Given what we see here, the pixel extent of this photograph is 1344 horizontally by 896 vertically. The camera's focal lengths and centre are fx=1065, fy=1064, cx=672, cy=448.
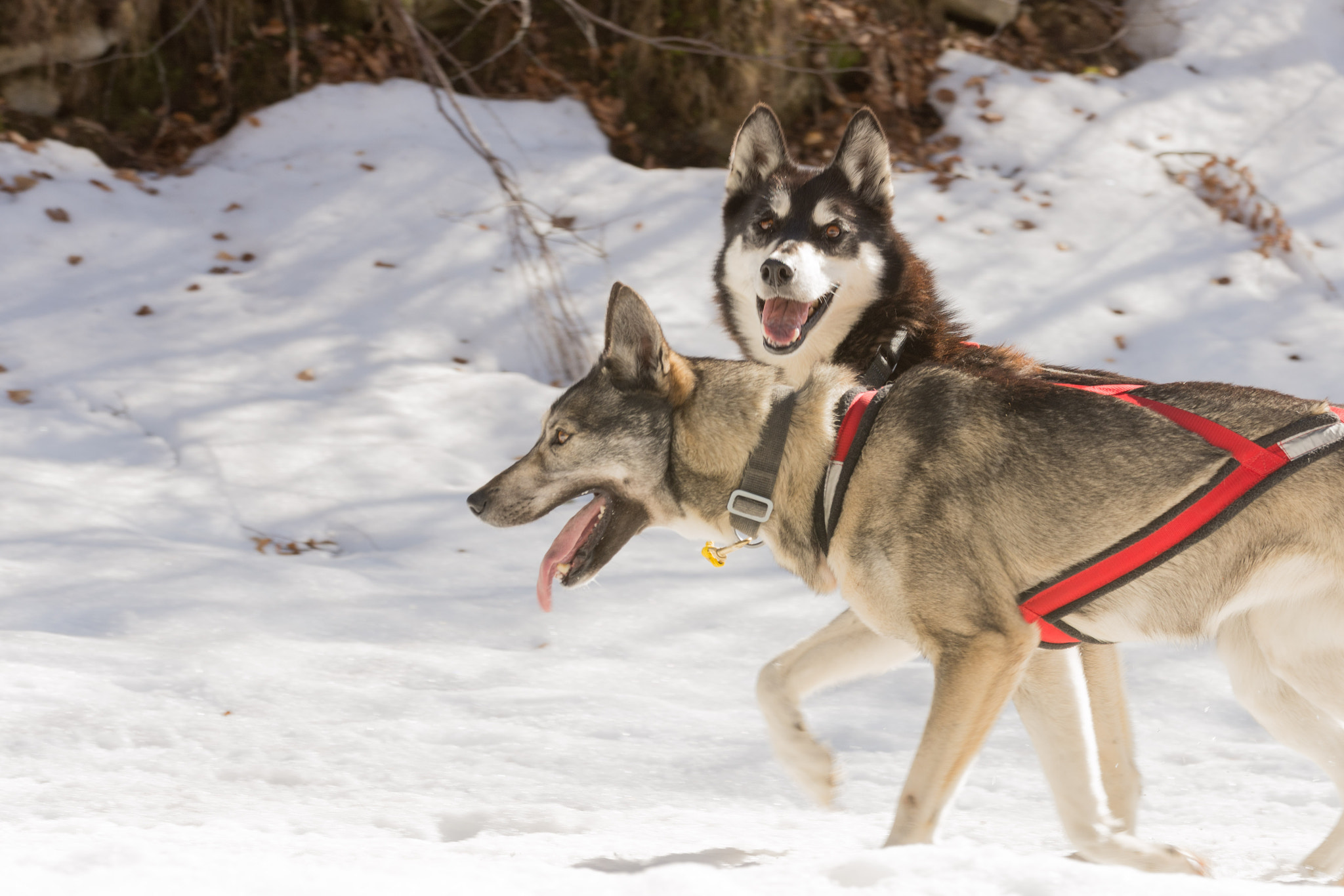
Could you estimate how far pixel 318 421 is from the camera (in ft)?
20.9

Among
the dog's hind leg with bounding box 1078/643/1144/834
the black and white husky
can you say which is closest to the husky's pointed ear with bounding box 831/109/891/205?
the black and white husky

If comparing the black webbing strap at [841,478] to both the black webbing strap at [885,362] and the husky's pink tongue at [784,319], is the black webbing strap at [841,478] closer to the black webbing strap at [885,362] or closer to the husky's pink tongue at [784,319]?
the black webbing strap at [885,362]

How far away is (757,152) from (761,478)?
6.22ft

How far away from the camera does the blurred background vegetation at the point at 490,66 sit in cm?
843

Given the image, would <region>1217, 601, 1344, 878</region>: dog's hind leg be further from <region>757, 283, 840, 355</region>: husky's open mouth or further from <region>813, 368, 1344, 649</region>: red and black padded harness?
<region>757, 283, 840, 355</region>: husky's open mouth

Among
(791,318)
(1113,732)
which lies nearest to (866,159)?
(791,318)

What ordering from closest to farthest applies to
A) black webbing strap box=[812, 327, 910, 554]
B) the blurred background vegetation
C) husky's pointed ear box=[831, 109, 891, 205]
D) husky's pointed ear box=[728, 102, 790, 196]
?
black webbing strap box=[812, 327, 910, 554] → husky's pointed ear box=[831, 109, 891, 205] → husky's pointed ear box=[728, 102, 790, 196] → the blurred background vegetation

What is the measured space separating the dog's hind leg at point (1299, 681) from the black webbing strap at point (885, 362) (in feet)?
4.17

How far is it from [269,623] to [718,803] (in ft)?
6.94

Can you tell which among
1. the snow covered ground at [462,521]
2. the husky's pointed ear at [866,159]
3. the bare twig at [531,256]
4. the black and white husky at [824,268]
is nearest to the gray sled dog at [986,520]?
the snow covered ground at [462,521]

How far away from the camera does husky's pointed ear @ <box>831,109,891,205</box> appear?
399 centimetres

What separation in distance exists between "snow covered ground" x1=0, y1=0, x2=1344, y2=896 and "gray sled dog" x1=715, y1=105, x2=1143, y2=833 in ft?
1.43

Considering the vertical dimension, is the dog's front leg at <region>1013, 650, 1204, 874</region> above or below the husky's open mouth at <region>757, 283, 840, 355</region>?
below

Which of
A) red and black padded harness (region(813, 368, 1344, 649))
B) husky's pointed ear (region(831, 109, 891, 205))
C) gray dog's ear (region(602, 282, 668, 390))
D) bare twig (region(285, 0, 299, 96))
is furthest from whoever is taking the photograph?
bare twig (region(285, 0, 299, 96))
